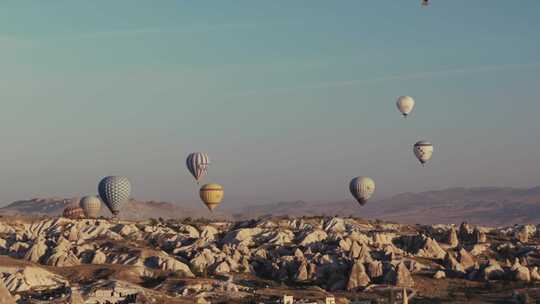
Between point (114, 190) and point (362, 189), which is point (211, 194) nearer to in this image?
point (114, 190)

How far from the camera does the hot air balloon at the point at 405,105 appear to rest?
530 ft

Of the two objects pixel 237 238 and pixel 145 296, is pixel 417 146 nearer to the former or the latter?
pixel 237 238

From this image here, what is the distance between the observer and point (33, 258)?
14388cm

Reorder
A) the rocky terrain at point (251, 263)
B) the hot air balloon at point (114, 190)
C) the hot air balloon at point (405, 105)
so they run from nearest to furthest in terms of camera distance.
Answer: the rocky terrain at point (251, 263) → the hot air balloon at point (405, 105) → the hot air balloon at point (114, 190)

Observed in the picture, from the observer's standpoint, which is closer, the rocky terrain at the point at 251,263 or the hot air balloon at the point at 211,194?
the rocky terrain at the point at 251,263

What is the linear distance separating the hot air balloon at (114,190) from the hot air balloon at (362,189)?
4090 centimetres

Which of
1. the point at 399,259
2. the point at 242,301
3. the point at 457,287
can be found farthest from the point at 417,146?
the point at 242,301

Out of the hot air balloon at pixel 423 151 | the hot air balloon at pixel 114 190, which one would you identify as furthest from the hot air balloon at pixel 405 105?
the hot air balloon at pixel 114 190

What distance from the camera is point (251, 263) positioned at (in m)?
148

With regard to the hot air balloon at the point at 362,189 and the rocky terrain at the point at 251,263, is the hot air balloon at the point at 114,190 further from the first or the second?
the hot air balloon at the point at 362,189

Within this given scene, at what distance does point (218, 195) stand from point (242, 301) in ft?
214

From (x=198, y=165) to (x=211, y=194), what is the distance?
7041mm

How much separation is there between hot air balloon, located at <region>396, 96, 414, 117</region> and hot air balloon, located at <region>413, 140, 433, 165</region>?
10.6 meters

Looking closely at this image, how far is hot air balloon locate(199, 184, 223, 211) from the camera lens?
177 metres
